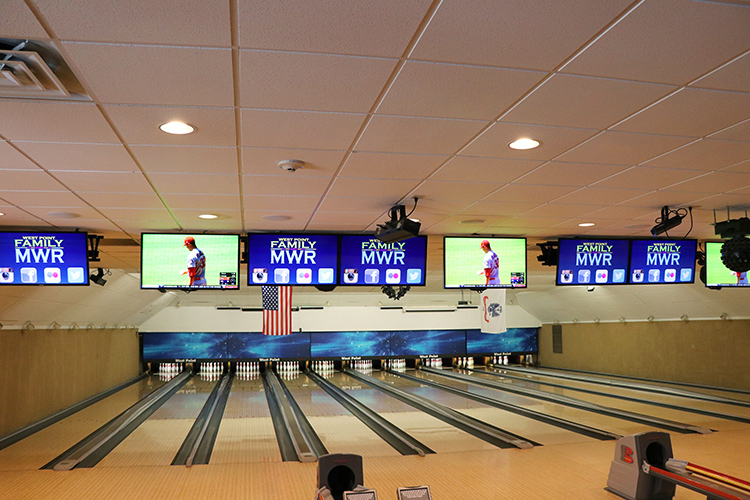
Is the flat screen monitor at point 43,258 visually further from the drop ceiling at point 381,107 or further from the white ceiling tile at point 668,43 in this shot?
the white ceiling tile at point 668,43

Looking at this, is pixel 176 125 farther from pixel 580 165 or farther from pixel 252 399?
pixel 252 399

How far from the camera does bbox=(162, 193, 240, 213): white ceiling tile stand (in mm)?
4625

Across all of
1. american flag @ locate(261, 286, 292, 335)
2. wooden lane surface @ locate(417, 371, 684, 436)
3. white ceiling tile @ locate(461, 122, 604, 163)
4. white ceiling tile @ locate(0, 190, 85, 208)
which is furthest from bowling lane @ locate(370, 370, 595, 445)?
white ceiling tile @ locate(0, 190, 85, 208)

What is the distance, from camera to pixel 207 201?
482cm

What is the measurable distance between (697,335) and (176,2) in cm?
1253

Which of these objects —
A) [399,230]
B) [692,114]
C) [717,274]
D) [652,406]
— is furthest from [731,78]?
[652,406]

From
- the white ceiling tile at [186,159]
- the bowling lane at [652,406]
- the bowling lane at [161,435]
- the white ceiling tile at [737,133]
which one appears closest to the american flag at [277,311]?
the bowling lane at [161,435]

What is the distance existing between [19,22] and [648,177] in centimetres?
398

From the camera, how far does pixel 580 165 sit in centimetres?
387

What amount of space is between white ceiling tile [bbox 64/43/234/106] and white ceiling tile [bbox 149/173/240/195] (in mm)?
1392

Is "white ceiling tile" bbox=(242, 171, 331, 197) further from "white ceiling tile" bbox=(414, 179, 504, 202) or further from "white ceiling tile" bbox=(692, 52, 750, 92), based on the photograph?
"white ceiling tile" bbox=(692, 52, 750, 92)

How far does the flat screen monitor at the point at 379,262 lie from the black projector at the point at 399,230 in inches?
17.8

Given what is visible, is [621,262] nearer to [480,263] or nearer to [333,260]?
[480,263]

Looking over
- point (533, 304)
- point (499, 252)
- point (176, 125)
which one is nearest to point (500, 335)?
point (533, 304)
